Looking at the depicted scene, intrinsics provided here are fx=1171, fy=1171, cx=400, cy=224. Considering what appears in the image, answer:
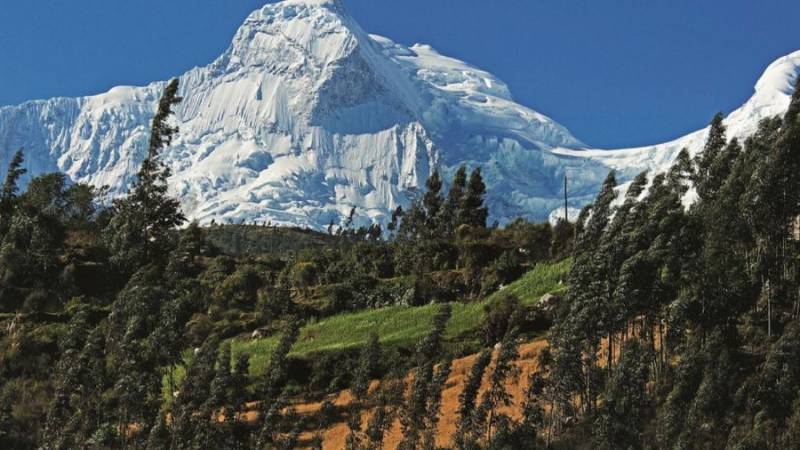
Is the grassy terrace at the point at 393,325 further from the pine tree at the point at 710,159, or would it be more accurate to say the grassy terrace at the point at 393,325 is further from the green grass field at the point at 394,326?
the pine tree at the point at 710,159

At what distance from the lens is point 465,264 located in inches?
3386

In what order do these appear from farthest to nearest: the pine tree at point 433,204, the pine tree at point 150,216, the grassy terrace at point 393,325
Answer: the pine tree at point 433,204 < the pine tree at point 150,216 < the grassy terrace at point 393,325

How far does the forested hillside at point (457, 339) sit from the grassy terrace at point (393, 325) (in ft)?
0.71

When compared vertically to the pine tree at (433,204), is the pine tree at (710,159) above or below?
below

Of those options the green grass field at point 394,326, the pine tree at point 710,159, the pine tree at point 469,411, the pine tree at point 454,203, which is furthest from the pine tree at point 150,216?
the pine tree at point 454,203

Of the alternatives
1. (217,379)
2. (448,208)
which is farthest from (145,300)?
(448,208)

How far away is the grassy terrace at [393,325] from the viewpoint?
69.1 m

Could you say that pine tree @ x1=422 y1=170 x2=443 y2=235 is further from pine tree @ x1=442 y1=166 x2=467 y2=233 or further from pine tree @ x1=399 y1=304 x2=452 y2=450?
pine tree @ x1=399 y1=304 x2=452 y2=450

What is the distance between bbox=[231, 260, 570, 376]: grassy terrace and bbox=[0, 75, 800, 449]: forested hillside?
8.5 inches

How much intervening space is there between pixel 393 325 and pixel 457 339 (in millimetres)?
6670

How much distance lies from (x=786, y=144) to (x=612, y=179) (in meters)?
15.2

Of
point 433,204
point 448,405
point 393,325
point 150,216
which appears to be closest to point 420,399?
point 448,405

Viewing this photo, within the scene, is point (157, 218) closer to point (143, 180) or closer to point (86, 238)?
point (143, 180)

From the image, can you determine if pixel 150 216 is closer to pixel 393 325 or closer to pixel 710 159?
pixel 393 325
